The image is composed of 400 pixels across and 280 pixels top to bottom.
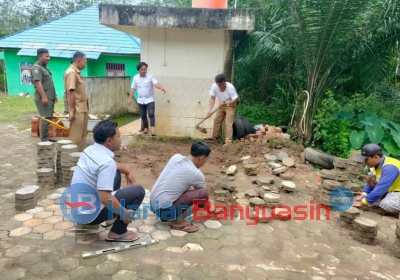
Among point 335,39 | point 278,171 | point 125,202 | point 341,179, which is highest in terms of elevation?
point 335,39

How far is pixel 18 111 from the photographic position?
11.2 metres

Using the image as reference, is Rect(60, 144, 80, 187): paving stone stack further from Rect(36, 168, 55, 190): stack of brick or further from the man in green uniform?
the man in green uniform

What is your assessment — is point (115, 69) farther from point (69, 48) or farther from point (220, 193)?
point (220, 193)

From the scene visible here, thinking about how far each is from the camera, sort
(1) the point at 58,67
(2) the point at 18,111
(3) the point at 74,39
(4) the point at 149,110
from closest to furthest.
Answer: (4) the point at 149,110 < (2) the point at 18,111 < (1) the point at 58,67 < (3) the point at 74,39

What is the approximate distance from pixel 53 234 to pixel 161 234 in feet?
3.54

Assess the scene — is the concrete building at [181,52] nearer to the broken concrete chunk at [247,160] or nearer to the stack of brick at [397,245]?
the broken concrete chunk at [247,160]

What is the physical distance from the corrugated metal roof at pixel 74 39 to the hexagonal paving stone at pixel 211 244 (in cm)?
1117

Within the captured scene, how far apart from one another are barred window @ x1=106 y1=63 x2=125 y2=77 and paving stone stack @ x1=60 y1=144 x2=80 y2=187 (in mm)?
10233

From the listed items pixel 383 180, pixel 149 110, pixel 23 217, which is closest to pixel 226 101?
pixel 149 110

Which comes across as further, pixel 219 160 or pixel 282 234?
pixel 219 160

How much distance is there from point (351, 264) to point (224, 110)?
456 centimetres

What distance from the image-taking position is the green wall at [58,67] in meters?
14.1

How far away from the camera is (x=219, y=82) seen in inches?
268

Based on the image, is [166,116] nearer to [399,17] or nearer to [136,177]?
[136,177]
